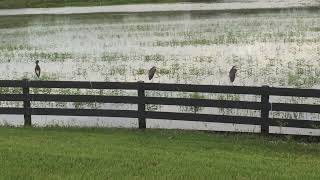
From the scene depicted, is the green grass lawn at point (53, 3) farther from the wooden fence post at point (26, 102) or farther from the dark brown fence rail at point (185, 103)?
the dark brown fence rail at point (185, 103)

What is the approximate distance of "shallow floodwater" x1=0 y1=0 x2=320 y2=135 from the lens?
2154cm

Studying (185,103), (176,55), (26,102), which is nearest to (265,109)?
(185,103)

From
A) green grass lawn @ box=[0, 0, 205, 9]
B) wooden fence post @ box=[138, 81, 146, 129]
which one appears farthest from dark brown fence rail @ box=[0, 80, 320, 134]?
green grass lawn @ box=[0, 0, 205, 9]

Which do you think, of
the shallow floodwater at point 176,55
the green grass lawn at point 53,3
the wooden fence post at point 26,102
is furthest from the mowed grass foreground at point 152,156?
the green grass lawn at point 53,3

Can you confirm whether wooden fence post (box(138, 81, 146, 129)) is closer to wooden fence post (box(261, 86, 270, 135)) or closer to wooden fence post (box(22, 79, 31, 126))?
wooden fence post (box(261, 86, 270, 135))

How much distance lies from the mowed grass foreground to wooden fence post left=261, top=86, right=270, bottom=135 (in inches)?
10.6

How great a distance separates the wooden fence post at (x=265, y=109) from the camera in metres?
15.0

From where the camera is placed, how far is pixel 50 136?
15234 millimetres

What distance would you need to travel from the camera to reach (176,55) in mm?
34844

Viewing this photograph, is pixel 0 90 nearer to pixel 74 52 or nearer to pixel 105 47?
pixel 74 52

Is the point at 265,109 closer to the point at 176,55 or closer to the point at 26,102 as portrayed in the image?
the point at 26,102

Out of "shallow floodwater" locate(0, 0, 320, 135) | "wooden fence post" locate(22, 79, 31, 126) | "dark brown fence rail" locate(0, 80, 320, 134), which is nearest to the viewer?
"dark brown fence rail" locate(0, 80, 320, 134)

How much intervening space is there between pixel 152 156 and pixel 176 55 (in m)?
23.6

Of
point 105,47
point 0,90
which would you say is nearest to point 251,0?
point 105,47
